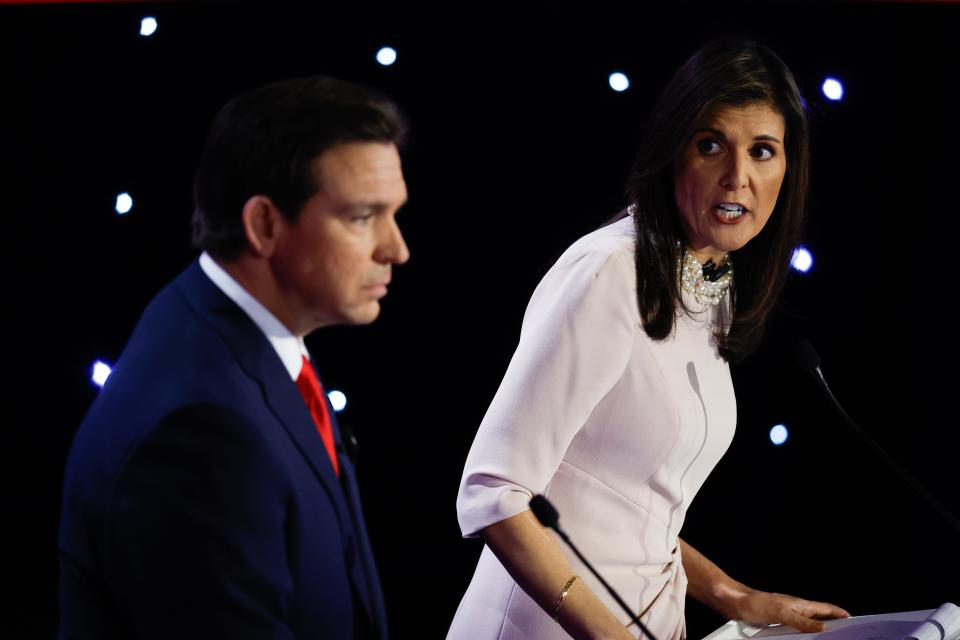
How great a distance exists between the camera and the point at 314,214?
1.00 metres

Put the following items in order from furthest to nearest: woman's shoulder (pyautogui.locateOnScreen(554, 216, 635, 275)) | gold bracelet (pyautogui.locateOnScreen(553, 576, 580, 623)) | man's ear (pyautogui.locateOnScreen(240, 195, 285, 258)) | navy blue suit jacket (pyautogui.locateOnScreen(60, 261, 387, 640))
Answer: woman's shoulder (pyautogui.locateOnScreen(554, 216, 635, 275))
gold bracelet (pyautogui.locateOnScreen(553, 576, 580, 623))
man's ear (pyautogui.locateOnScreen(240, 195, 285, 258))
navy blue suit jacket (pyautogui.locateOnScreen(60, 261, 387, 640))

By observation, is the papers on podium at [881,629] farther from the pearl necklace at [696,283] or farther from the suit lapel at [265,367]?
the suit lapel at [265,367]

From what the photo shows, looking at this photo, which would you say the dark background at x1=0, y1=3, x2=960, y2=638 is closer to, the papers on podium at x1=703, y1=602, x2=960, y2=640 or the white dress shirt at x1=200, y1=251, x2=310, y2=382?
the papers on podium at x1=703, y1=602, x2=960, y2=640

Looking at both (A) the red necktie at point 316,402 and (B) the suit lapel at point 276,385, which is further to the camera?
(A) the red necktie at point 316,402

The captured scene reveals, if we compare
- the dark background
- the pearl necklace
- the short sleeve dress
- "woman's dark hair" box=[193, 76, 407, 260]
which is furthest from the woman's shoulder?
the dark background

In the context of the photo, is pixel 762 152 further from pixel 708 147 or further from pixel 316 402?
pixel 316 402

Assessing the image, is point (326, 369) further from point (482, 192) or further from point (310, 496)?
point (310, 496)

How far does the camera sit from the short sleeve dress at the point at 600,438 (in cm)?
143

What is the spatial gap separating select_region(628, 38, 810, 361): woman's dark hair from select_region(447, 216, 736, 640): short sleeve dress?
32 millimetres

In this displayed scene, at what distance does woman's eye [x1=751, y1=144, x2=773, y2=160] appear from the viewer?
167 cm

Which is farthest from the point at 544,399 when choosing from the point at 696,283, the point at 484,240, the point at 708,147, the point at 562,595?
the point at 484,240

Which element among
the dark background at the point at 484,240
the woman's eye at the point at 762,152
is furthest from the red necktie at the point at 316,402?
the dark background at the point at 484,240

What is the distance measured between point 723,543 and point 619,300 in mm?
1565

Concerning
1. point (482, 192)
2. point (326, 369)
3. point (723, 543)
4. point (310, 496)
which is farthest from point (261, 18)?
point (723, 543)
